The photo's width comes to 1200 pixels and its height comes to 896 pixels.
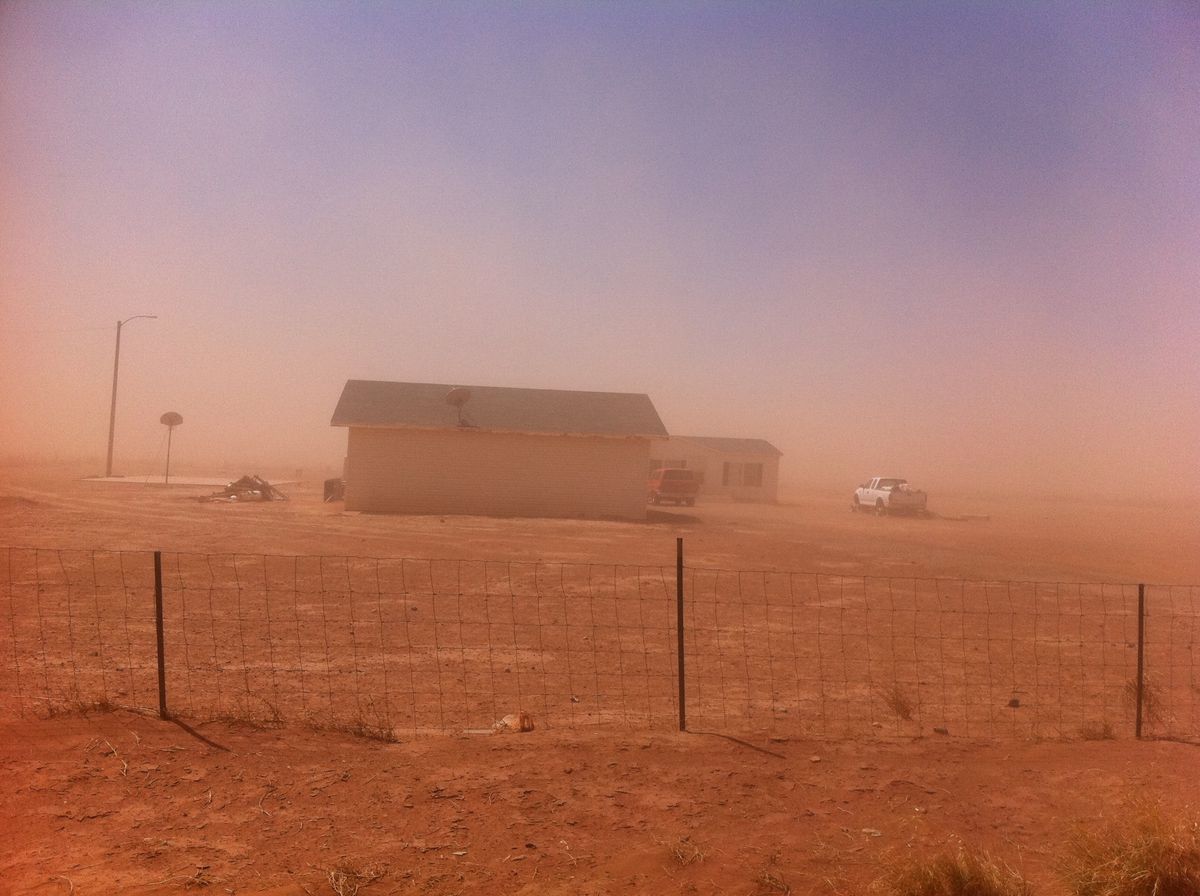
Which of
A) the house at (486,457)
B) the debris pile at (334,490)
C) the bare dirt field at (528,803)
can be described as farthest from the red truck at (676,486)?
the bare dirt field at (528,803)

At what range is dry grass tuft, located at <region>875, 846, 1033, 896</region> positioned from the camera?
4270 millimetres

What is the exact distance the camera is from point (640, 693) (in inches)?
336

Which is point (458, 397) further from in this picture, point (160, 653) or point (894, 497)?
point (160, 653)

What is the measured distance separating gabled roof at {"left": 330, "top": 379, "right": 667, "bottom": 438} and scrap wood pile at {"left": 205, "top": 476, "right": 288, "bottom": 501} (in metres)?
6.09

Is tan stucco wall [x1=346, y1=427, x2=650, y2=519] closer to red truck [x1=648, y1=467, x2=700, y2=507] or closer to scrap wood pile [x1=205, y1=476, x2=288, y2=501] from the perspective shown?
scrap wood pile [x1=205, y1=476, x2=288, y2=501]

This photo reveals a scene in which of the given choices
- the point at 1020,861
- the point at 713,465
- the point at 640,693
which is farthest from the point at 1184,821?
the point at 713,465

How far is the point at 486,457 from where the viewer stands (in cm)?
3061

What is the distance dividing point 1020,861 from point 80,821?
17.0ft

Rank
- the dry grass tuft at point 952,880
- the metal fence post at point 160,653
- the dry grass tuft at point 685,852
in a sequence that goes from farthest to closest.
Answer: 1. the metal fence post at point 160,653
2. the dry grass tuft at point 685,852
3. the dry grass tuft at point 952,880

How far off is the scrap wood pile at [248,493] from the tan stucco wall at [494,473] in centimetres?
659

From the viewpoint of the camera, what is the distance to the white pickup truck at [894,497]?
4081 centimetres

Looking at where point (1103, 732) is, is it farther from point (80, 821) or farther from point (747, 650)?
point (80, 821)

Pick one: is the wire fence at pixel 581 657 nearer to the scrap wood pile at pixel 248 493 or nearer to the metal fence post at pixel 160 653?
the metal fence post at pixel 160 653

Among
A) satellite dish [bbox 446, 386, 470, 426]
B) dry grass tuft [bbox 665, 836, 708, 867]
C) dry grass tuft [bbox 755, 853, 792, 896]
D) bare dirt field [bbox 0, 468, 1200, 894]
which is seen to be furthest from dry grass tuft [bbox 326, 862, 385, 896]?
satellite dish [bbox 446, 386, 470, 426]
